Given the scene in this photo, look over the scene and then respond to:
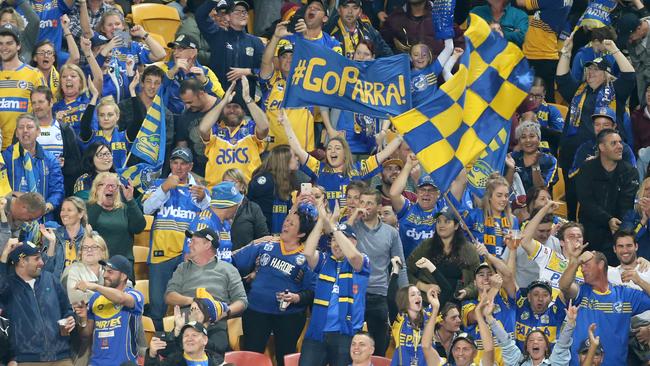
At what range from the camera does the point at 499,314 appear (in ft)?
54.0

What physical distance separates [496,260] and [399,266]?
2.89 feet

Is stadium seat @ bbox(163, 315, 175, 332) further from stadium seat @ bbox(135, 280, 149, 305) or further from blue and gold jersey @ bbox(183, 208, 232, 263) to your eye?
stadium seat @ bbox(135, 280, 149, 305)

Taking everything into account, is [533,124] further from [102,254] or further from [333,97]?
[102,254]

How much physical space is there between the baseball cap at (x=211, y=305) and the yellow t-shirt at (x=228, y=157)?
8.84 ft

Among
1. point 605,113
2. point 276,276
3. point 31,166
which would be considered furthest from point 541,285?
point 31,166

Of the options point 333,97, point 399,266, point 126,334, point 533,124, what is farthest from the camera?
point 533,124

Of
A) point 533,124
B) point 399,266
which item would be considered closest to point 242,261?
point 399,266

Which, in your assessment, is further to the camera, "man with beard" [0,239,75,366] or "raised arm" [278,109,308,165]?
"raised arm" [278,109,308,165]

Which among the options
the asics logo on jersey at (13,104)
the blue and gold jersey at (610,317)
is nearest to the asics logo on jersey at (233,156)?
the asics logo on jersey at (13,104)

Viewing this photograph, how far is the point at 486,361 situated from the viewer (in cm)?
1566

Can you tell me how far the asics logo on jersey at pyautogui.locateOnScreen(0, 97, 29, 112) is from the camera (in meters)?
17.8

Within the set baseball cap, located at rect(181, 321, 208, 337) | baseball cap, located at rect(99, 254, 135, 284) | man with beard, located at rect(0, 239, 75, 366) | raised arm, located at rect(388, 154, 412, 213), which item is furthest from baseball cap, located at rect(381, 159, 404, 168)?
man with beard, located at rect(0, 239, 75, 366)

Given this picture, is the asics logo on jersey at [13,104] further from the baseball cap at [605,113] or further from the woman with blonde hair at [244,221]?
the baseball cap at [605,113]

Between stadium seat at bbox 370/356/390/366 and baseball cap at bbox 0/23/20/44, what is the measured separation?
4.86 m
